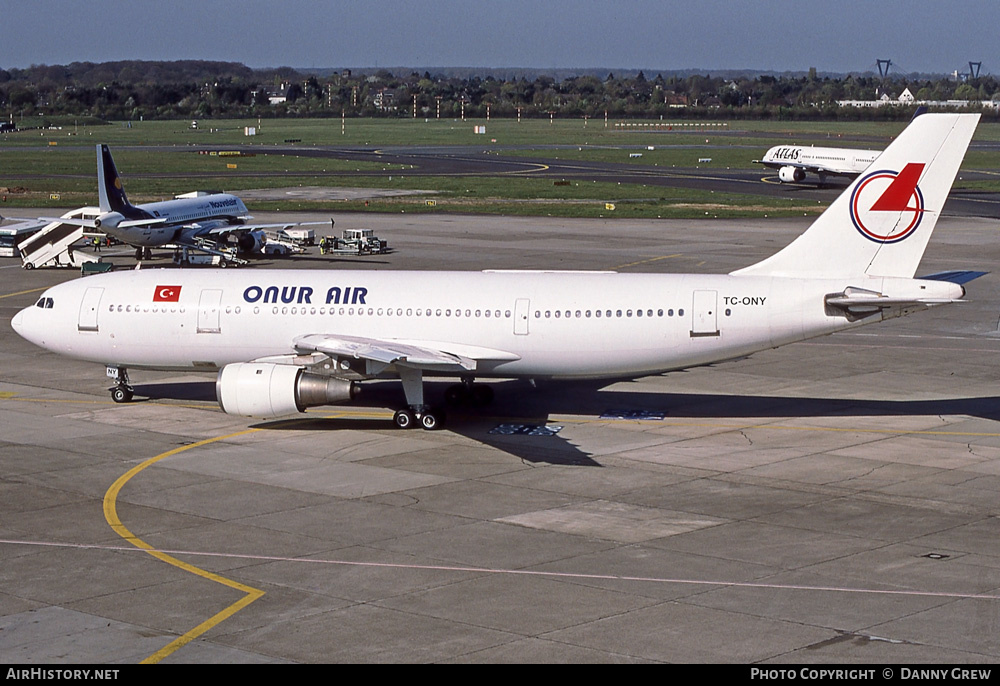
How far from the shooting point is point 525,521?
31.4 meters

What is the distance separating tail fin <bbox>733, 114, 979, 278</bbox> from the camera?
3856 cm

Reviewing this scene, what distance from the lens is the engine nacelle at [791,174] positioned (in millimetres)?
138875

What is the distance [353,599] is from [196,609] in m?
3.06

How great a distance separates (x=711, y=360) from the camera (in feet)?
133

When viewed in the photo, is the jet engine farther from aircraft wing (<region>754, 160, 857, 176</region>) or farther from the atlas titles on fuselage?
the atlas titles on fuselage

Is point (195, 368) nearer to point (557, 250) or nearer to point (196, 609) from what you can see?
point (196, 609)

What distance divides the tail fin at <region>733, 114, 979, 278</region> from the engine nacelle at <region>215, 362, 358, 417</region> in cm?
1532

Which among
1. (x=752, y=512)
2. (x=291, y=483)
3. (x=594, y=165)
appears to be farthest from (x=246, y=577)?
(x=594, y=165)

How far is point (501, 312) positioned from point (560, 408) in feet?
16.7

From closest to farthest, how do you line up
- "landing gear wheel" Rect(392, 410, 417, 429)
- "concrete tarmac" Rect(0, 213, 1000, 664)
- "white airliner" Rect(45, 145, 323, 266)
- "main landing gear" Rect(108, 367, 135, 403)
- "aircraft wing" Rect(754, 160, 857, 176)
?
"concrete tarmac" Rect(0, 213, 1000, 664), "landing gear wheel" Rect(392, 410, 417, 429), "main landing gear" Rect(108, 367, 135, 403), "white airliner" Rect(45, 145, 323, 266), "aircraft wing" Rect(754, 160, 857, 176)

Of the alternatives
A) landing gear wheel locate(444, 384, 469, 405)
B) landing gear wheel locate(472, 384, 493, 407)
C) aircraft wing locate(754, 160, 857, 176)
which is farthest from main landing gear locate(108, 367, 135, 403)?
aircraft wing locate(754, 160, 857, 176)

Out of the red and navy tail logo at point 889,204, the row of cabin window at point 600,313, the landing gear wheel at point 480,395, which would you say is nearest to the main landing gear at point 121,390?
the landing gear wheel at point 480,395

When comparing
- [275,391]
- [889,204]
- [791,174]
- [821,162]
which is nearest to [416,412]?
[275,391]

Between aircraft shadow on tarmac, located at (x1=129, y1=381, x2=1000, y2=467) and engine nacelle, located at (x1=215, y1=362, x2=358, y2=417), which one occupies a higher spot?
engine nacelle, located at (x1=215, y1=362, x2=358, y2=417)
